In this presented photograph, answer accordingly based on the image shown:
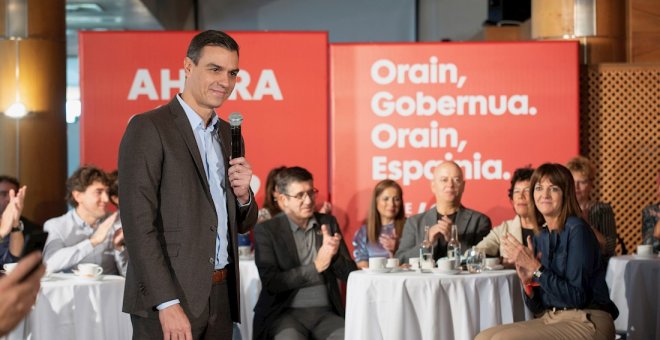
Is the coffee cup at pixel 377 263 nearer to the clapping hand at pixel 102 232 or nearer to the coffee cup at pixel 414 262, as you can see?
the coffee cup at pixel 414 262

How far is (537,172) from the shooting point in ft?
15.7

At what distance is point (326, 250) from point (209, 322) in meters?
2.45

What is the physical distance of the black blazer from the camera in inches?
210

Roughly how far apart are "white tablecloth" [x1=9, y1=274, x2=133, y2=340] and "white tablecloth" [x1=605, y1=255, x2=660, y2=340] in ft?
10.2

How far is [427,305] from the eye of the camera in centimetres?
512

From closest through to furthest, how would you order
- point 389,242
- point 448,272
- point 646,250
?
point 448,272, point 646,250, point 389,242

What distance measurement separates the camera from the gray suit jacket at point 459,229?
19.9 feet

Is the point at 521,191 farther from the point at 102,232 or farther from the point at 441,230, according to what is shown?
the point at 102,232

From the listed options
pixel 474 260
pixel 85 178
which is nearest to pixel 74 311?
pixel 85 178

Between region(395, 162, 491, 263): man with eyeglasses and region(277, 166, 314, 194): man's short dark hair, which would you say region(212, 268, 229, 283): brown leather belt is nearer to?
region(277, 166, 314, 194): man's short dark hair

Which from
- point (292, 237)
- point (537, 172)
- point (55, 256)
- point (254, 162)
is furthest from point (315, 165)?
point (537, 172)

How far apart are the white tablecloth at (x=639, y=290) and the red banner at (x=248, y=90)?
2059mm

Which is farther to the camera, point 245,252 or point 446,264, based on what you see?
point 245,252

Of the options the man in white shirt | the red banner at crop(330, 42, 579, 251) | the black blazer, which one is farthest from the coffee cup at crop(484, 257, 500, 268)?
the man in white shirt
